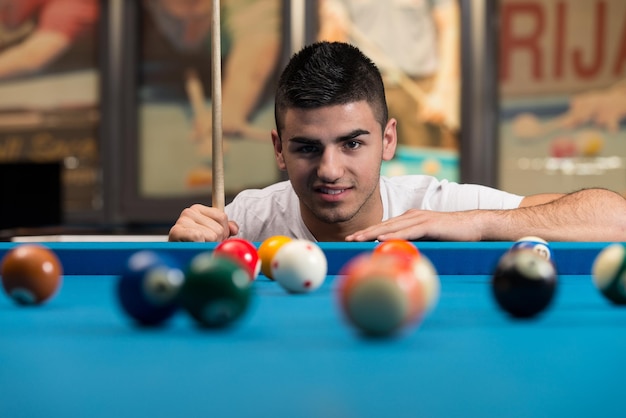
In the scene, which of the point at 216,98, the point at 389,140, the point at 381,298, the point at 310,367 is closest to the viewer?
the point at 310,367

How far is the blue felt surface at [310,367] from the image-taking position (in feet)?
2.17

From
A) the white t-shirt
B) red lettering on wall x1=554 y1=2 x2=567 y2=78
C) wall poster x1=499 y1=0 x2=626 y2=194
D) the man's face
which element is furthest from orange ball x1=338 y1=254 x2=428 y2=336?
red lettering on wall x1=554 y1=2 x2=567 y2=78

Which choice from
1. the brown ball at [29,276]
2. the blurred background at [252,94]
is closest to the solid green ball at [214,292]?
the brown ball at [29,276]

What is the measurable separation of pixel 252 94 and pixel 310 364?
5263 mm

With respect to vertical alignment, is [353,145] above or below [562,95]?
below

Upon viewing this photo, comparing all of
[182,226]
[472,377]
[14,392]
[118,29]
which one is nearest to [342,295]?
[472,377]

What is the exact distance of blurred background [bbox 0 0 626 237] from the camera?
555cm

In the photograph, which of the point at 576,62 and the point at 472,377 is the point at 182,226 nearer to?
the point at 472,377

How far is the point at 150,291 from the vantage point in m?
1.05

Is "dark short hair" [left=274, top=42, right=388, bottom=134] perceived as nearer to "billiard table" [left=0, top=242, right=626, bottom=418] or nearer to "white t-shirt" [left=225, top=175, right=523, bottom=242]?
"white t-shirt" [left=225, top=175, right=523, bottom=242]

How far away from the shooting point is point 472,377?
0.75 meters

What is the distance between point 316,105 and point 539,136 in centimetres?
343

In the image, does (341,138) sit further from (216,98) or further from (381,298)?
(381,298)

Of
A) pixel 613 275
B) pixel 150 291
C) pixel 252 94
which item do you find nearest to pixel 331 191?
pixel 613 275
